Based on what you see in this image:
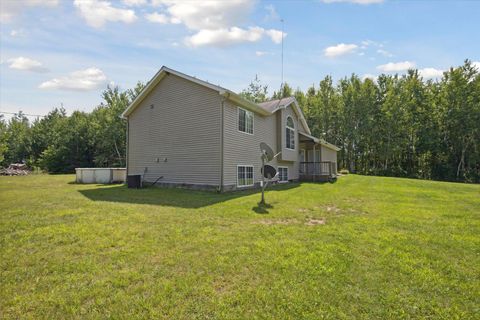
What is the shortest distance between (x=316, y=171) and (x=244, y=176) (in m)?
8.50

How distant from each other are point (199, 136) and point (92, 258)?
369 inches

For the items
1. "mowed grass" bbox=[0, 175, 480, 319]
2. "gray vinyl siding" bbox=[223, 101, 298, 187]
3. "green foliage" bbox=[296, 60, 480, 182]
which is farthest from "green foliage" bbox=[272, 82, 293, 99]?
"mowed grass" bbox=[0, 175, 480, 319]

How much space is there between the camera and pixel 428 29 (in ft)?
35.4

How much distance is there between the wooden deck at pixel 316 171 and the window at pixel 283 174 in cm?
240

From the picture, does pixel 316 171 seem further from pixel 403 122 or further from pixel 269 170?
pixel 403 122

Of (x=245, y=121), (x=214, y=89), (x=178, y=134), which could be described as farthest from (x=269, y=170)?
(x=178, y=134)

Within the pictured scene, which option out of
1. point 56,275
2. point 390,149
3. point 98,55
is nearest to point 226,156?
point 98,55

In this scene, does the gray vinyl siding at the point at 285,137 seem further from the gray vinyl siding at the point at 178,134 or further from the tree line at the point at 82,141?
the tree line at the point at 82,141

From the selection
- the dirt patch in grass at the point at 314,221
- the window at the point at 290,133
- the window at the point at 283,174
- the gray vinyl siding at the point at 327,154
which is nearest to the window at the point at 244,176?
the window at the point at 283,174

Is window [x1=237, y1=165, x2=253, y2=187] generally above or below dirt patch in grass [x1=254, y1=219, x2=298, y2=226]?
above

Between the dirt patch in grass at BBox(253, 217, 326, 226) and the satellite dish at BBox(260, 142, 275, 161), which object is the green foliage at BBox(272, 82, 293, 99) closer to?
the satellite dish at BBox(260, 142, 275, 161)

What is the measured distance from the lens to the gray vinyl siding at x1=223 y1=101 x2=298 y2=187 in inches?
509

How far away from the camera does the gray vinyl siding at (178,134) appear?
12906 mm

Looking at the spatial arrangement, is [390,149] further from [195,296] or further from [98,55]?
[195,296]
